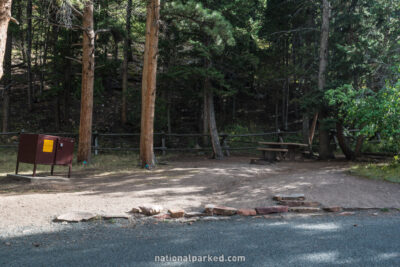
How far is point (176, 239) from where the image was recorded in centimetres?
408

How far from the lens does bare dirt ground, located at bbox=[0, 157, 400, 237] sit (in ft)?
18.2

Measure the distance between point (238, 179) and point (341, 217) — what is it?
3.54 meters

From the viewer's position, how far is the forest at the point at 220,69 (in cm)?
1049

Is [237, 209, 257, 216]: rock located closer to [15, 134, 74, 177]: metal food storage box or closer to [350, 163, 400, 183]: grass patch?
[350, 163, 400, 183]: grass patch

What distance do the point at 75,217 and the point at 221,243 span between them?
239 centimetres

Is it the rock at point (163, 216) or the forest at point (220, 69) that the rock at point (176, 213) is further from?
the forest at point (220, 69)

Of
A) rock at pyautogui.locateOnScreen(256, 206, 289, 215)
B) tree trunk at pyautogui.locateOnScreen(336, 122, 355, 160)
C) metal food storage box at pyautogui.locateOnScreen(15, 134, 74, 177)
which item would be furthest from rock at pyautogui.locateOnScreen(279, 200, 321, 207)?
tree trunk at pyautogui.locateOnScreen(336, 122, 355, 160)

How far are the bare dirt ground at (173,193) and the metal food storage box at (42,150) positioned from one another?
0.65 meters

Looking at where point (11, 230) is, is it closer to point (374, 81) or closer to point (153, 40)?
point (153, 40)

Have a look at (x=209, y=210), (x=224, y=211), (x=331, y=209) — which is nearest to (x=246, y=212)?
(x=224, y=211)

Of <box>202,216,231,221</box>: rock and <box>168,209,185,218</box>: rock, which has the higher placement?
<box>168,209,185,218</box>: rock

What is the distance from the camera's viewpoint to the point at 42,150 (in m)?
8.48

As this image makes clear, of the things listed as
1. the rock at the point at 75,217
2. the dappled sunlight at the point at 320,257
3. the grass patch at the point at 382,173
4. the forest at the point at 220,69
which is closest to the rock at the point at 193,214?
the rock at the point at 75,217

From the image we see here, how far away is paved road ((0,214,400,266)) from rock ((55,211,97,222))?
22 centimetres
